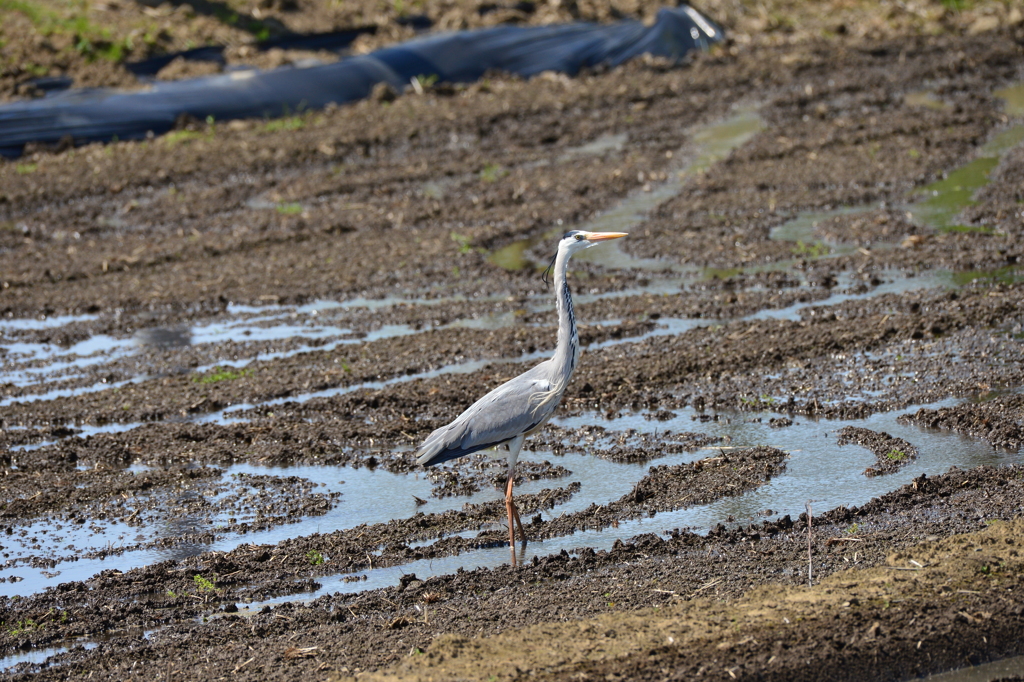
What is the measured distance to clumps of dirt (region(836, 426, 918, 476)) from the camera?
7.69 m

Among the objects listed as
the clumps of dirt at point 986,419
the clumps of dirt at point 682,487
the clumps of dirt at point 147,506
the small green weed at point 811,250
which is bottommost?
the clumps of dirt at point 147,506

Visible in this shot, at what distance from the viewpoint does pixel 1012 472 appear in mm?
7168

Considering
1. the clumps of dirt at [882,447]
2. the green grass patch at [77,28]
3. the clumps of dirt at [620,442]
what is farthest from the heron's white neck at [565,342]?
the green grass patch at [77,28]

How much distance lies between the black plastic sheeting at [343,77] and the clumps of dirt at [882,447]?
52.8ft

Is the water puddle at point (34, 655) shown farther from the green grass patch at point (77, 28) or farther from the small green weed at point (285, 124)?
the green grass patch at point (77, 28)

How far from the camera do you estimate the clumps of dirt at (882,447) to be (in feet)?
25.2

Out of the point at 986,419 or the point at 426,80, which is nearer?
the point at 986,419

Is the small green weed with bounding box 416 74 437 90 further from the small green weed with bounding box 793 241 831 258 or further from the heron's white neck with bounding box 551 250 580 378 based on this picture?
the heron's white neck with bounding box 551 250 580 378

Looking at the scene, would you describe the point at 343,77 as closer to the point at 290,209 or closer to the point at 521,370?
the point at 290,209

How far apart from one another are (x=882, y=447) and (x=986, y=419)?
2.84 feet

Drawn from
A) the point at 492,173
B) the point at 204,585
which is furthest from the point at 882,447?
the point at 492,173

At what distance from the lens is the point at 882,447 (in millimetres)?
7980

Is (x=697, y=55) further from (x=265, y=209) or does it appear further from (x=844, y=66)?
(x=265, y=209)

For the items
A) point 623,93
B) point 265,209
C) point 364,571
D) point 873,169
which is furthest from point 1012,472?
point 623,93
